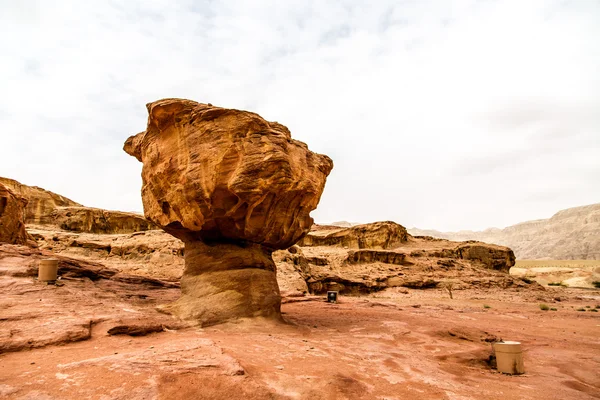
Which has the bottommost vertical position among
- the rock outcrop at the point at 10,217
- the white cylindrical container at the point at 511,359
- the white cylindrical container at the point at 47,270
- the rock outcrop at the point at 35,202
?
the white cylindrical container at the point at 511,359

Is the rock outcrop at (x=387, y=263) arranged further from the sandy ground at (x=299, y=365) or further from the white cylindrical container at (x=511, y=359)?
the white cylindrical container at (x=511, y=359)

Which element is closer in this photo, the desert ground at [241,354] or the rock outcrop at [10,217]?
the desert ground at [241,354]

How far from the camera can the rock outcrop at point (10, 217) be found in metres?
15.2

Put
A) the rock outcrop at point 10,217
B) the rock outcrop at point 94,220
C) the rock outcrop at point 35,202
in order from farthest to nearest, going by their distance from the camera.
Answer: the rock outcrop at point 35,202 → the rock outcrop at point 94,220 → the rock outcrop at point 10,217

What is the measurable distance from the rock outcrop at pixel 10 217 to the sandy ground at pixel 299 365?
365 inches

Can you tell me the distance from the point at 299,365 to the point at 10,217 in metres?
15.8

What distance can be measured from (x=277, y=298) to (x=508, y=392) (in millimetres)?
6545

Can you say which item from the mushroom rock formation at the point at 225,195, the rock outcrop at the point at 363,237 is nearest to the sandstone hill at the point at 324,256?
the rock outcrop at the point at 363,237

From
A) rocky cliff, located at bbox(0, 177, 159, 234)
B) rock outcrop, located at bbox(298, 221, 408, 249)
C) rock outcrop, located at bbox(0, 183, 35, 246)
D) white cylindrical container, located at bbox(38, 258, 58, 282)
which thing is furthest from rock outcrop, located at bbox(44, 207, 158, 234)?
white cylindrical container, located at bbox(38, 258, 58, 282)

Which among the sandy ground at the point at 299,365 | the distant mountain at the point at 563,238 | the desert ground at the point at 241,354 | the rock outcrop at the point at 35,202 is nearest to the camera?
the sandy ground at the point at 299,365

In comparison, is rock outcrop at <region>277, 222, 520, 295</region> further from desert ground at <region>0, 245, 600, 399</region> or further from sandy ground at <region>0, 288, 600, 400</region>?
sandy ground at <region>0, 288, 600, 400</region>

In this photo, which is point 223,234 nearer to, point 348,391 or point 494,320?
point 348,391

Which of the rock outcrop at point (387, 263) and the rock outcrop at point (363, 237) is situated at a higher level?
the rock outcrop at point (363, 237)

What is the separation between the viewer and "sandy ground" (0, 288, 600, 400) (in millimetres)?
4594
